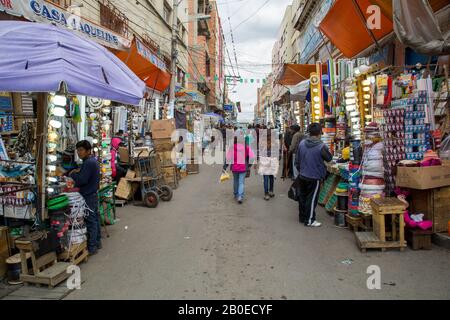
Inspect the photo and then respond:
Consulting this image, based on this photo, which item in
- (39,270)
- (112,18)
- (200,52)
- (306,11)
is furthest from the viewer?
(200,52)

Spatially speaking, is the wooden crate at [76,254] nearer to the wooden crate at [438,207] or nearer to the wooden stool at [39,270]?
the wooden stool at [39,270]

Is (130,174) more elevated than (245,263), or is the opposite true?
(130,174)

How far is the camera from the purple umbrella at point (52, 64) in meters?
3.77

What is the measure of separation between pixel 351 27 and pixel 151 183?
23.7ft

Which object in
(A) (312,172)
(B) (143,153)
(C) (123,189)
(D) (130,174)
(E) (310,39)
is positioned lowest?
(C) (123,189)

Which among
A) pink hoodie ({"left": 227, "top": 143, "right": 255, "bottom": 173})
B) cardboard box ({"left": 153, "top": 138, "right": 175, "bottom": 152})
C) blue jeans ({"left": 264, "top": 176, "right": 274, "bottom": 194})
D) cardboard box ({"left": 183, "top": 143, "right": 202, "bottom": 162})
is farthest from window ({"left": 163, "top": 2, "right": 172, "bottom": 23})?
blue jeans ({"left": 264, "top": 176, "right": 274, "bottom": 194})

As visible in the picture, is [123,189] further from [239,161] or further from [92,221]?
[92,221]

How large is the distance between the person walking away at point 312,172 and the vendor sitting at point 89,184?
397 centimetres

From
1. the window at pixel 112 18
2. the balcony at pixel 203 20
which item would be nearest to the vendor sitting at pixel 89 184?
the window at pixel 112 18

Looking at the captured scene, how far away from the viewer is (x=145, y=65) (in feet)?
40.0

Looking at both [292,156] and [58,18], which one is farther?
[292,156]

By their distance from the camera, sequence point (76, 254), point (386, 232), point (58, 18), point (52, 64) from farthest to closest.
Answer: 1. point (58, 18)
2. point (386, 232)
3. point (76, 254)
4. point (52, 64)

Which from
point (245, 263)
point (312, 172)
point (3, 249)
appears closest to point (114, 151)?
point (3, 249)

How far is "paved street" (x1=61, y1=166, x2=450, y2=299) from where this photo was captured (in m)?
4.19
